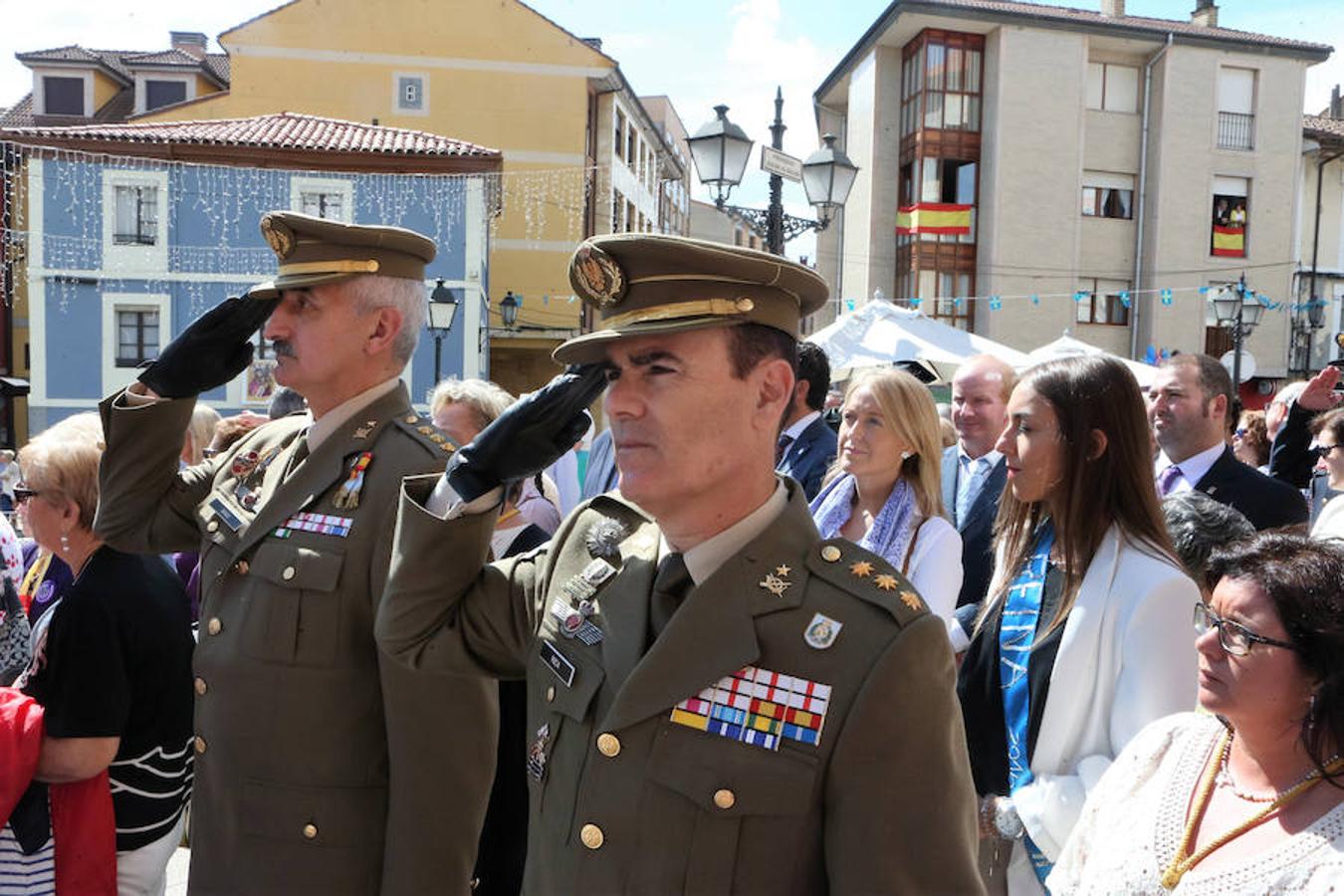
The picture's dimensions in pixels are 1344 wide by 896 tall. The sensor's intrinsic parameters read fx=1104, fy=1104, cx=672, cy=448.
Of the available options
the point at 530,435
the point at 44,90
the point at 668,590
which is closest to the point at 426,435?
the point at 530,435

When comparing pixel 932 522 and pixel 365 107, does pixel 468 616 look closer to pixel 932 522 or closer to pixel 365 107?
pixel 932 522

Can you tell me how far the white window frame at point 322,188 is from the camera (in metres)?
25.0

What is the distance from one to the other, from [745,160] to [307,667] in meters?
7.68

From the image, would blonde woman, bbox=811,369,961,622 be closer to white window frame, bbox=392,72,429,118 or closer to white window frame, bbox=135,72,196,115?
white window frame, bbox=392,72,429,118

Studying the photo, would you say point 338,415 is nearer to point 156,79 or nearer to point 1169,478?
point 1169,478

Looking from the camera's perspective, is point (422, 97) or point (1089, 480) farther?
point (422, 97)

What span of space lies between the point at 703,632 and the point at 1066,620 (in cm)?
135

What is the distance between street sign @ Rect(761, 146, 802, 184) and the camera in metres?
9.52

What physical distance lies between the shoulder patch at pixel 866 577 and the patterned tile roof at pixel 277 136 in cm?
2514

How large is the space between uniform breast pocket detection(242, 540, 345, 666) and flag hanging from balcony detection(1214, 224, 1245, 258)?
33.4m

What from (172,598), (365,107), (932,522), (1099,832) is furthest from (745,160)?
(365,107)

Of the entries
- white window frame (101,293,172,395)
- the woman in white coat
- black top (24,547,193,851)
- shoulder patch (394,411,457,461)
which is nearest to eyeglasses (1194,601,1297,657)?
the woman in white coat

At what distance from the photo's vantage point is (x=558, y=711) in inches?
70.2

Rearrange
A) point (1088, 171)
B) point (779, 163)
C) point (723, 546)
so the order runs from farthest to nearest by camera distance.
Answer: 1. point (1088, 171)
2. point (779, 163)
3. point (723, 546)
